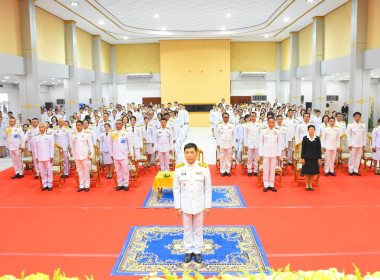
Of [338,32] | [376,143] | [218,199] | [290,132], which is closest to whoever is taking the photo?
[218,199]

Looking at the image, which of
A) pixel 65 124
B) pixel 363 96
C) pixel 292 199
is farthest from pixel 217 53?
pixel 292 199

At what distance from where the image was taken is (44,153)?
7980 mm

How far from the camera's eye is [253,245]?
197 inches

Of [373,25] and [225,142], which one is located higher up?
[373,25]

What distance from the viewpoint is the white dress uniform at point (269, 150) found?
7723mm

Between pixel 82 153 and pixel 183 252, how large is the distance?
4020mm

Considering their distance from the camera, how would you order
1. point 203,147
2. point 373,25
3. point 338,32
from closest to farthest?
point 373,25 → point 338,32 → point 203,147

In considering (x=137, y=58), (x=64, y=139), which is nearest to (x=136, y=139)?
(x=64, y=139)

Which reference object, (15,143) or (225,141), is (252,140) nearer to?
(225,141)

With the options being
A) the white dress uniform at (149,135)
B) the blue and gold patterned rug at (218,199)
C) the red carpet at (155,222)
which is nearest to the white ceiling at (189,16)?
the white dress uniform at (149,135)

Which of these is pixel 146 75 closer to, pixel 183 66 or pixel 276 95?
pixel 183 66

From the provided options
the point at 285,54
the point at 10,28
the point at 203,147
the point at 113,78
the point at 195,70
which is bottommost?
the point at 203,147

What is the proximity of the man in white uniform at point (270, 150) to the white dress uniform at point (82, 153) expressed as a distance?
404cm

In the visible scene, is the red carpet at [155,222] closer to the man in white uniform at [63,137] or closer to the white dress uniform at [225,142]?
the white dress uniform at [225,142]
